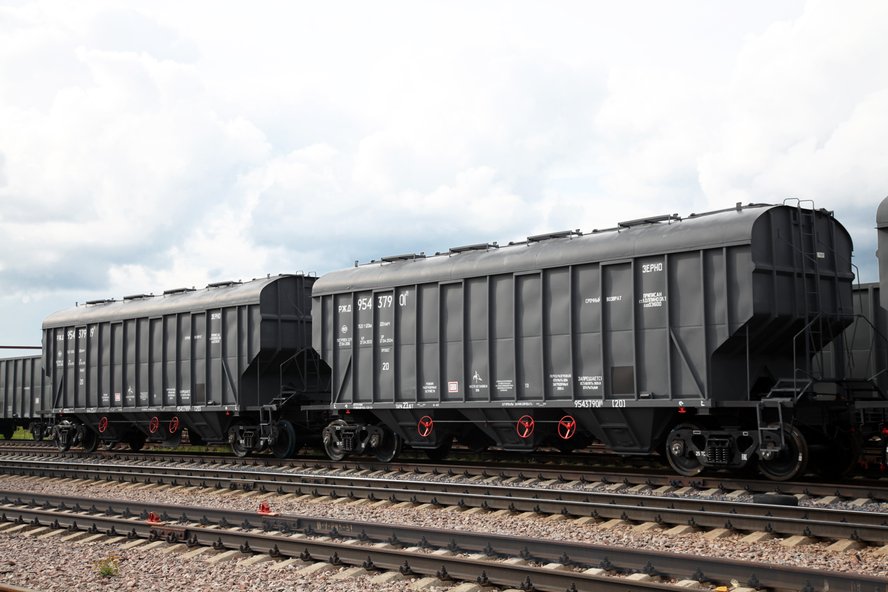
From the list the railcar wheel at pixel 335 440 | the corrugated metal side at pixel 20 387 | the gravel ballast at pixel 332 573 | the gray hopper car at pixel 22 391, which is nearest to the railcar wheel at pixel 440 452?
the railcar wheel at pixel 335 440

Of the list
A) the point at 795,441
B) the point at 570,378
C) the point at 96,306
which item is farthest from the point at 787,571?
the point at 96,306

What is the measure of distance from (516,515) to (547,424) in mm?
5013

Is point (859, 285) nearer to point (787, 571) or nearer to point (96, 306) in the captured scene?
point (787, 571)

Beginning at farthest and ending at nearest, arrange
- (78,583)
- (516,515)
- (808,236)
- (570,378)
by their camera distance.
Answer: (570,378), (808,236), (516,515), (78,583)

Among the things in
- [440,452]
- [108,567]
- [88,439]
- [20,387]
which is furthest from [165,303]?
[108,567]

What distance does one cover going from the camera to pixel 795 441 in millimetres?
14023

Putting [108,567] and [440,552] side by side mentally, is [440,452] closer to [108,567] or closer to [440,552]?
[440,552]

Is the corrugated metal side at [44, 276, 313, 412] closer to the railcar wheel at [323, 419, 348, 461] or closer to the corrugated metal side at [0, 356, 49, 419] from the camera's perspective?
the railcar wheel at [323, 419, 348, 461]

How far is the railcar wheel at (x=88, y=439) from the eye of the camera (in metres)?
28.1

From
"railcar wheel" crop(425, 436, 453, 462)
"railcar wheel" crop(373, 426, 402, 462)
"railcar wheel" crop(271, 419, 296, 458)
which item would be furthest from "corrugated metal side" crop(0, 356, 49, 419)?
"railcar wheel" crop(425, 436, 453, 462)

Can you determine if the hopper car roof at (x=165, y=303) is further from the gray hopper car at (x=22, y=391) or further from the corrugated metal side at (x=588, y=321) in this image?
the gray hopper car at (x=22, y=391)

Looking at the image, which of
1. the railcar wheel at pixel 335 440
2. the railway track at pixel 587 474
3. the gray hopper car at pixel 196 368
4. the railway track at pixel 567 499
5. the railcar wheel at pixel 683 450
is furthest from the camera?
the gray hopper car at pixel 196 368

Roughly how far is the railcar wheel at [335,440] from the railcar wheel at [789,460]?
31.7ft

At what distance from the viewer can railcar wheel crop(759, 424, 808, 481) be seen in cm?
1394
